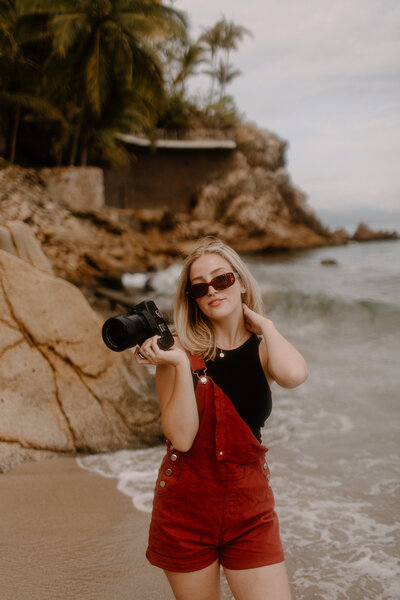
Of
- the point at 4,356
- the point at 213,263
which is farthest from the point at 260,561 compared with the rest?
the point at 4,356

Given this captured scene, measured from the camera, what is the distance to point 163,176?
2997 cm

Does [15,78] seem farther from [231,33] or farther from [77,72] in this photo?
[231,33]

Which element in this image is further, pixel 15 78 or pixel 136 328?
pixel 15 78

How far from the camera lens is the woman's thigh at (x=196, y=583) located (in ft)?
5.66

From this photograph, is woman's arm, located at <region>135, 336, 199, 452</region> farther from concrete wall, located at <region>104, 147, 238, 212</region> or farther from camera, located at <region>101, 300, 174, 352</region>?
concrete wall, located at <region>104, 147, 238, 212</region>

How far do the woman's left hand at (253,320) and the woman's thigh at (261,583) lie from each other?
31.4 inches

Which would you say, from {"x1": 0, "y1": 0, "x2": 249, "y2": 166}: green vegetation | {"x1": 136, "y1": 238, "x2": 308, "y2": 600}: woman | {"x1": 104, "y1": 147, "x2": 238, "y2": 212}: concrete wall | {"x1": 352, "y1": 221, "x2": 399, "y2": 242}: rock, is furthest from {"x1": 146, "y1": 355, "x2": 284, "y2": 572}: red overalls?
{"x1": 352, "y1": 221, "x2": 399, "y2": 242}: rock

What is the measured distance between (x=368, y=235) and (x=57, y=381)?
40784 millimetres

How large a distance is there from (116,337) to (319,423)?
13.0 ft

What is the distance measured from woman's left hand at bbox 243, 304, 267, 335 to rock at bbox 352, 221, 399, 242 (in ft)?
136

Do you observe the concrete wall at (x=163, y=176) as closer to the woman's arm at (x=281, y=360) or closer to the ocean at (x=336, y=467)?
the ocean at (x=336, y=467)

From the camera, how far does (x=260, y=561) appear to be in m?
1.68

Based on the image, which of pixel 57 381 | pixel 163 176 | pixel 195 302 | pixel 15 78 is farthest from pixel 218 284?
pixel 163 176

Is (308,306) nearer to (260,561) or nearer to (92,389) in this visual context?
(92,389)
